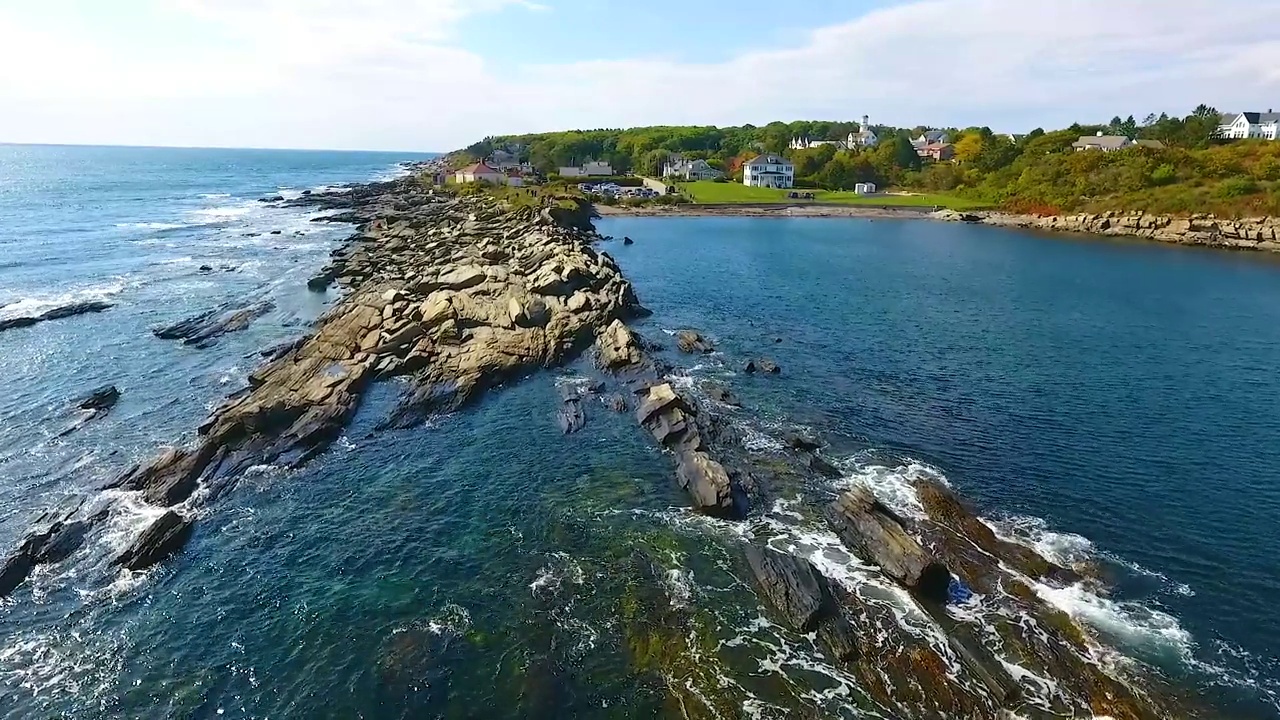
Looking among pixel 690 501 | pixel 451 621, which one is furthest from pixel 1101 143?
pixel 451 621

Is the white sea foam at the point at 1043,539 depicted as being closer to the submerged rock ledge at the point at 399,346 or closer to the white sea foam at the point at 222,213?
the submerged rock ledge at the point at 399,346

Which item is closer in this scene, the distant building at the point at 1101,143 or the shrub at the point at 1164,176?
the shrub at the point at 1164,176

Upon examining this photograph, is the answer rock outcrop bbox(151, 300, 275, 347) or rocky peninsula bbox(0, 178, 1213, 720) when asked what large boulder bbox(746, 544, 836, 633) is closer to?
rocky peninsula bbox(0, 178, 1213, 720)

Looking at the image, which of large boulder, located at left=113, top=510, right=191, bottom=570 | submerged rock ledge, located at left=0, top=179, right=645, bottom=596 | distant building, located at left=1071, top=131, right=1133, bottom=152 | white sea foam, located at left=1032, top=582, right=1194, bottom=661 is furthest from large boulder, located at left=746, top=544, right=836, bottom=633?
distant building, located at left=1071, top=131, right=1133, bottom=152

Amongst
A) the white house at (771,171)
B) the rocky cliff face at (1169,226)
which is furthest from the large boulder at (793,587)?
the white house at (771,171)

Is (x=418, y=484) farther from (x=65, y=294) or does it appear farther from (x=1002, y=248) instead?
(x=1002, y=248)

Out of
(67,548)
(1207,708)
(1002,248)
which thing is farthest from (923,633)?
(1002,248)

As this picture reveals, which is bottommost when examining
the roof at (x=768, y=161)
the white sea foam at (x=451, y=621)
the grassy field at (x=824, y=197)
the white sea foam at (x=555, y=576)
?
the white sea foam at (x=451, y=621)
